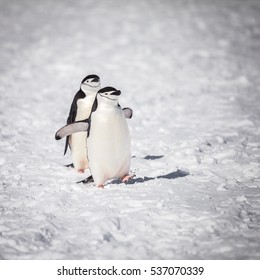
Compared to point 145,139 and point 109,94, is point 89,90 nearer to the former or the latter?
point 109,94

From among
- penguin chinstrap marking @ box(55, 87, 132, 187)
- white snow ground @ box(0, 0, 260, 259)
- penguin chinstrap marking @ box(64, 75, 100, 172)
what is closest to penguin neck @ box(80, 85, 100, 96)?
penguin chinstrap marking @ box(64, 75, 100, 172)

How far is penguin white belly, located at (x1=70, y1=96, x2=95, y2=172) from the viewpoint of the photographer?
386 cm

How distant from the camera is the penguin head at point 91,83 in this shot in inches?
149

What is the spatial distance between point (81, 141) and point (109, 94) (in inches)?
27.3

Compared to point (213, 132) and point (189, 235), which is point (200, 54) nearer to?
point (213, 132)

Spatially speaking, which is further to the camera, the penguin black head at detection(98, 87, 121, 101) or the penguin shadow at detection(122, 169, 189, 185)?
the penguin shadow at detection(122, 169, 189, 185)

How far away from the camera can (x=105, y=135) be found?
3514 millimetres

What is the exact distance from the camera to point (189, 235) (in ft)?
9.78

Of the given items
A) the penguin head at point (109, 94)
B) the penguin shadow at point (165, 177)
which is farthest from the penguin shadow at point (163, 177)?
the penguin head at point (109, 94)

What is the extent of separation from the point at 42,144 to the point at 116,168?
5.18 feet

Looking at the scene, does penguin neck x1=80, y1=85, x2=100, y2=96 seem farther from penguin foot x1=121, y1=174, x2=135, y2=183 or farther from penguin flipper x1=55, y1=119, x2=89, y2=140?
penguin foot x1=121, y1=174, x2=135, y2=183

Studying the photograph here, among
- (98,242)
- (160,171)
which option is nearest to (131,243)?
(98,242)

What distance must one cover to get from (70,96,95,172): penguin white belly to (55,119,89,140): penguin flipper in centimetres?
29

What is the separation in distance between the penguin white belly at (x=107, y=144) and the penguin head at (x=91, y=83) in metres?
0.38
